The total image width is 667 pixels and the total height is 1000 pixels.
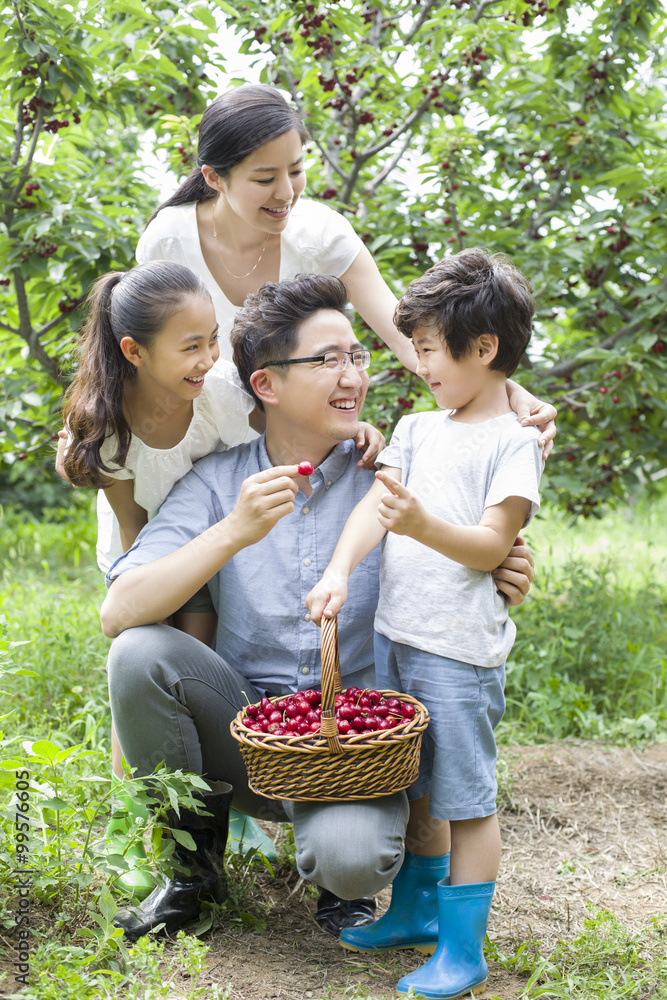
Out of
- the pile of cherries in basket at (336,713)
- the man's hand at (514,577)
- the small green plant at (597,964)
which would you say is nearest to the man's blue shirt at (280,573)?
the pile of cherries in basket at (336,713)

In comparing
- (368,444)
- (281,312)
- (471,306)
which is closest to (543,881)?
(368,444)

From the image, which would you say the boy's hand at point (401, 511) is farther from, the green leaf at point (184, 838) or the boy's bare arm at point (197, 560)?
the green leaf at point (184, 838)

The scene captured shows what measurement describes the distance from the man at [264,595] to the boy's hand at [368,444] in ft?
0.15

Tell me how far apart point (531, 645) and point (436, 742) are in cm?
194

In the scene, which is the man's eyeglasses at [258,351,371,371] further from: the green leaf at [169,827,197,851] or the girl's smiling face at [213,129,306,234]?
the green leaf at [169,827,197,851]

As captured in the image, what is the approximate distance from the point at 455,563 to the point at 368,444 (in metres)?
0.44

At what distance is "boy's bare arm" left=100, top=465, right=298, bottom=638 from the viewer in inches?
69.1

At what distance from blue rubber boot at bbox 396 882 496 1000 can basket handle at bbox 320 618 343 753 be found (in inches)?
16.6

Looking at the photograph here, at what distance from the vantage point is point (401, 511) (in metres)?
1.59

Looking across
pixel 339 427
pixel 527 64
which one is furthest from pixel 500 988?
pixel 527 64

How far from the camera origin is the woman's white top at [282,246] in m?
2.33

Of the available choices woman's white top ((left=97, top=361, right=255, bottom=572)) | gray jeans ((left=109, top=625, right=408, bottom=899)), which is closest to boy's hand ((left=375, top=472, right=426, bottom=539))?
gray jeans ((left=109, top=625, right=408, bottom=899))

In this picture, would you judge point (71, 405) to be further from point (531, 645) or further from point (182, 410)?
point (531, 645)

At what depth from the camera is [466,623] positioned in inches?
69.8
